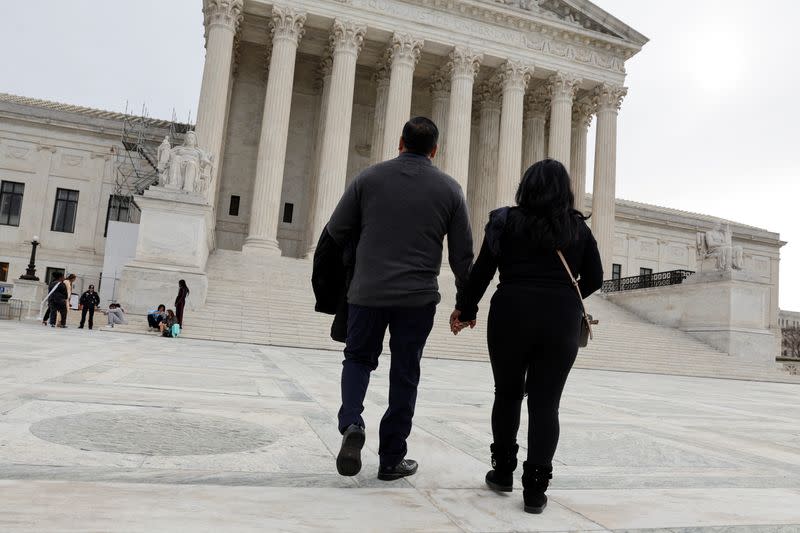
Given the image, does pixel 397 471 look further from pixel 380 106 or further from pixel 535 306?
pixel 380 106

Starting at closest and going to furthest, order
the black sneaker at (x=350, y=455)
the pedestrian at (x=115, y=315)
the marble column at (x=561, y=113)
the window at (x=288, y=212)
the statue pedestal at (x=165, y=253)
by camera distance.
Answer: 1. the black sneaker at (x=350, y=455)
2. the pedestrian at (x=115, y=315)
3. the statue pedestal at (x=165, y=253)
4. the marble column at (x=561, y=113)
5. the window at (x=288, y=212)

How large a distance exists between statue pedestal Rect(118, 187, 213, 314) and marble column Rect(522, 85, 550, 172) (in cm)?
2281

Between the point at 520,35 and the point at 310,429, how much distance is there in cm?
3201

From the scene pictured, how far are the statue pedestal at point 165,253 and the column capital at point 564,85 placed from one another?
2167 cm

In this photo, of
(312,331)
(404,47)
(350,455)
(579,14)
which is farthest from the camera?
(579,14)

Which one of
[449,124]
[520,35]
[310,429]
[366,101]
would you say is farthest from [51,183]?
[310,429]

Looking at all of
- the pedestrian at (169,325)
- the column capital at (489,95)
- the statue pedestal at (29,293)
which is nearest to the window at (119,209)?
the statue pedestal at (29,293)

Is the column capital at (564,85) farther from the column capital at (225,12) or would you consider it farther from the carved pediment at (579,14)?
the column capital at (225,12)

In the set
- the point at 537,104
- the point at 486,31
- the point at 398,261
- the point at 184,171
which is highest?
the point at 486,31

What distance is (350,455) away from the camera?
103 inches

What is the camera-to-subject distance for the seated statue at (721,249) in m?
23.3

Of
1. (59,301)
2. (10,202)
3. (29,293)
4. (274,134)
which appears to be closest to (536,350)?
(59,301)

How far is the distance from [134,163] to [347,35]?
14841mm

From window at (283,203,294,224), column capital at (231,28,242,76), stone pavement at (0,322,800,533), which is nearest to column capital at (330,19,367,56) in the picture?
column capital at (231,28,242,76)
